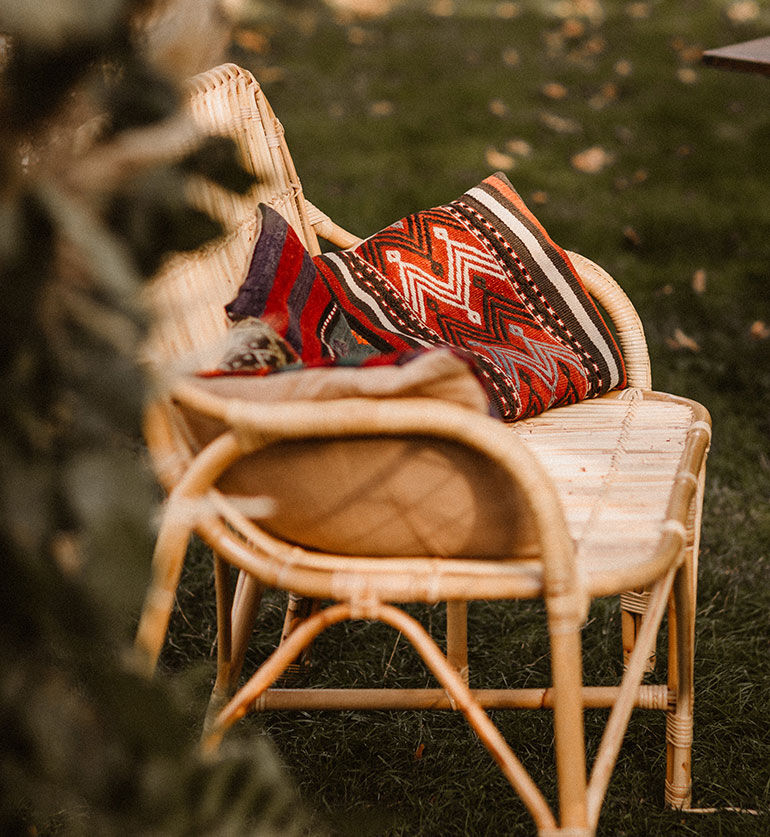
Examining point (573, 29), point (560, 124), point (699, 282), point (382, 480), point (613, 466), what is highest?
point (382, 480)

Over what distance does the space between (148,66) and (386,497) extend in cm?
55

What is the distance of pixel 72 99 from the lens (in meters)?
0.63

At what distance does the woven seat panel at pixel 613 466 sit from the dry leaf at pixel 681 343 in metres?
1.36

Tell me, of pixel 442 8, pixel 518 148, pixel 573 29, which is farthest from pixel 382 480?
pixel 442 8

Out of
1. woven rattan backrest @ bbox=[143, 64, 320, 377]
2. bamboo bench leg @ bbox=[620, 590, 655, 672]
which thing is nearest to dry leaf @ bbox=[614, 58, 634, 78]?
woven rattan backrest @ bbox=[143, 64, 320, 377]

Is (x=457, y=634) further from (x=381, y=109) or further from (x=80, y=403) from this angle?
(x=381, y=109)

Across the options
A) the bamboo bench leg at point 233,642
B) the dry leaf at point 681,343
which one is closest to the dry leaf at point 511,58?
the dry leaf at point 681,343

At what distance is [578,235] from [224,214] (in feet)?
8.05

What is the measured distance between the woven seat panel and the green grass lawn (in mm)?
452

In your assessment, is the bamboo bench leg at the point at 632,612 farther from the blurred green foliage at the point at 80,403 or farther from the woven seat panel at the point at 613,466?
the blurred green foliage at the point at 80,403

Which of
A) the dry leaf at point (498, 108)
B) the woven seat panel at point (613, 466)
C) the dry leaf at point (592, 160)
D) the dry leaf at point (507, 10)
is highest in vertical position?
the woven seat panel at point (613, 466)

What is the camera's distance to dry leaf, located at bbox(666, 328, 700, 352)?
3062 millimetres

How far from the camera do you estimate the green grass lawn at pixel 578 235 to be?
1.56 meters

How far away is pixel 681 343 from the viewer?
308 cm
